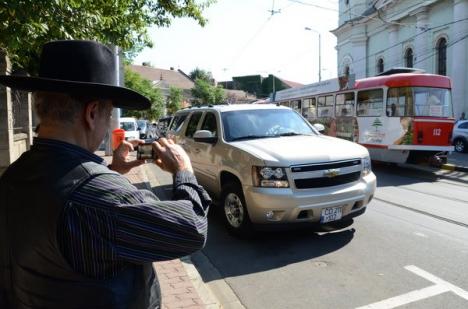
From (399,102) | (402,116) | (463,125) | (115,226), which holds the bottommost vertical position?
(115,226)

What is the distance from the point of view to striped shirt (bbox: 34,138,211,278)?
138 centimetres

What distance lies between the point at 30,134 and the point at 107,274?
814cm

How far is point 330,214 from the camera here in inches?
222

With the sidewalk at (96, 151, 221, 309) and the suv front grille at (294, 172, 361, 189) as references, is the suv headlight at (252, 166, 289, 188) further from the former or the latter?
the sidewalk at (96, 151, 221, 309)

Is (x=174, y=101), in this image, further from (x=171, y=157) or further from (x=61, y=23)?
(x=171, y=157)

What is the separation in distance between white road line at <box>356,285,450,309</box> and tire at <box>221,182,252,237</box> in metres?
2.16

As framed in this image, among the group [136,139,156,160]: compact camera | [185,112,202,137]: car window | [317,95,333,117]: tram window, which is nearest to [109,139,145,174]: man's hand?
[136,139,156,160]: compact camera

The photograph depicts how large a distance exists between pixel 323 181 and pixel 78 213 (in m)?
4.59

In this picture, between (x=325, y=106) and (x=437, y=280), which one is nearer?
(x=437, y=280)

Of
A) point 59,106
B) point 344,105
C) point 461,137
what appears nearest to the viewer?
point 59,106

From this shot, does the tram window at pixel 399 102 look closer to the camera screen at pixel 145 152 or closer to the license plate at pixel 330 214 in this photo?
the license plate at pixel 330 214

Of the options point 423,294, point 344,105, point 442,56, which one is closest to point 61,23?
point 423,294

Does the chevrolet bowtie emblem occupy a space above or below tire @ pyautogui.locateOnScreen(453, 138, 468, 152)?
above

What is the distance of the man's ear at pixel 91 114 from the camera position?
1.60m
